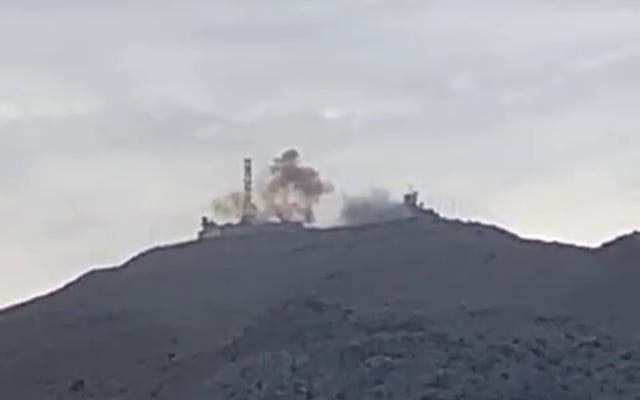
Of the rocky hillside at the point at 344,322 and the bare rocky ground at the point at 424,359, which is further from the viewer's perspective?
the rocky hillside at the point at 344,322

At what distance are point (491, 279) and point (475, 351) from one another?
8.31 m

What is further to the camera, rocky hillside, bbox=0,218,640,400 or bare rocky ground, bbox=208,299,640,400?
rocky hillside, bbox=0,218,640,400

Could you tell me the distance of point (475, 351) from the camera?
67.6m

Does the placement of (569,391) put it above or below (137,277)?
below

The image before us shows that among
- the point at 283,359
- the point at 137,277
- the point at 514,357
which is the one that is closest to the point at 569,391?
the point at 514,357

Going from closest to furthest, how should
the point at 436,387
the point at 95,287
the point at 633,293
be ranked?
the point at 436,387, the point at 633,293, the point at 95,287

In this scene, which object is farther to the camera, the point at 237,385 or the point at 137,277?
the point at 137,277

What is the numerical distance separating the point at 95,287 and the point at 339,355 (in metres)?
16.6

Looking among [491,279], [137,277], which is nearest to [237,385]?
[491,279]

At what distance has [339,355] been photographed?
67562 mm

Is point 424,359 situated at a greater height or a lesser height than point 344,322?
lesser

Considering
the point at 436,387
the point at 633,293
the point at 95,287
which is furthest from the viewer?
the point at 95,287

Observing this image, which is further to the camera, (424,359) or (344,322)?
(344,322)

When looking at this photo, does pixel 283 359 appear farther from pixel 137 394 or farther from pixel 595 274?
pixel 595 274
